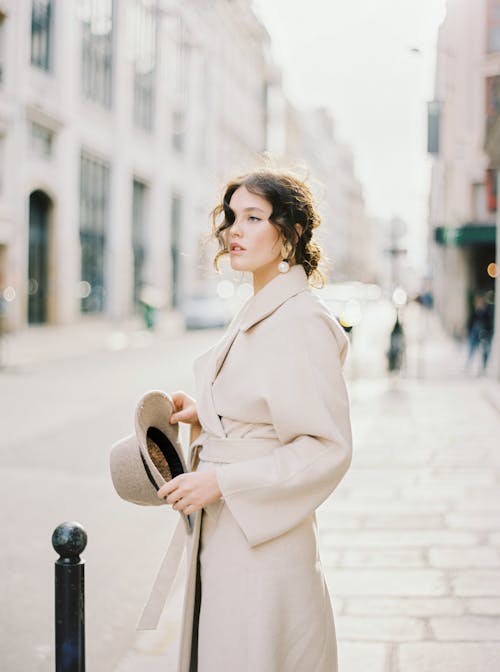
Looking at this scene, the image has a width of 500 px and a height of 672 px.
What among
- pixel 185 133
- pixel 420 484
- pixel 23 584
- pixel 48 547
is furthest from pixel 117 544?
pixel 185 133

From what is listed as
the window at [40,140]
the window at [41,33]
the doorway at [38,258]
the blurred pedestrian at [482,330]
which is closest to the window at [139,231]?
the doorway at [38,258]

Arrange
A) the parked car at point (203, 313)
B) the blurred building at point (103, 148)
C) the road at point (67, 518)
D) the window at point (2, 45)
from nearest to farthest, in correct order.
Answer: the road at point (67, 518)
the window at point (2, 45)
the blurred building at point (103, 148)
the parked car at point (203, 313)

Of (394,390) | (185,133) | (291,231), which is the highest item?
(185,133)

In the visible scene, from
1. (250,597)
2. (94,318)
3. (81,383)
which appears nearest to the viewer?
(250,597)

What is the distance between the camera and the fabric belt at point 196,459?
2.28 metres

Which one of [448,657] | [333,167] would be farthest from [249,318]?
[333,167]

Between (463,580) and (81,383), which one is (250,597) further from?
(81,383)

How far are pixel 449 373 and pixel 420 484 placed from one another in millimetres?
11275

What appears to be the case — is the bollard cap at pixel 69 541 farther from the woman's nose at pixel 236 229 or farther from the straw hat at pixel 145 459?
the woman's nose at pixel 236 229

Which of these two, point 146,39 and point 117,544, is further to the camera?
point 146,39

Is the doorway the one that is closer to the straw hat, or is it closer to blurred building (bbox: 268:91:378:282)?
the straw hat

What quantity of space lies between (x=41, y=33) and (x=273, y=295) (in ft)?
97.1

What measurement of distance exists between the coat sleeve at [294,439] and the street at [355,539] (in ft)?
6.06

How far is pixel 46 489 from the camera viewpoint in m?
7.18
